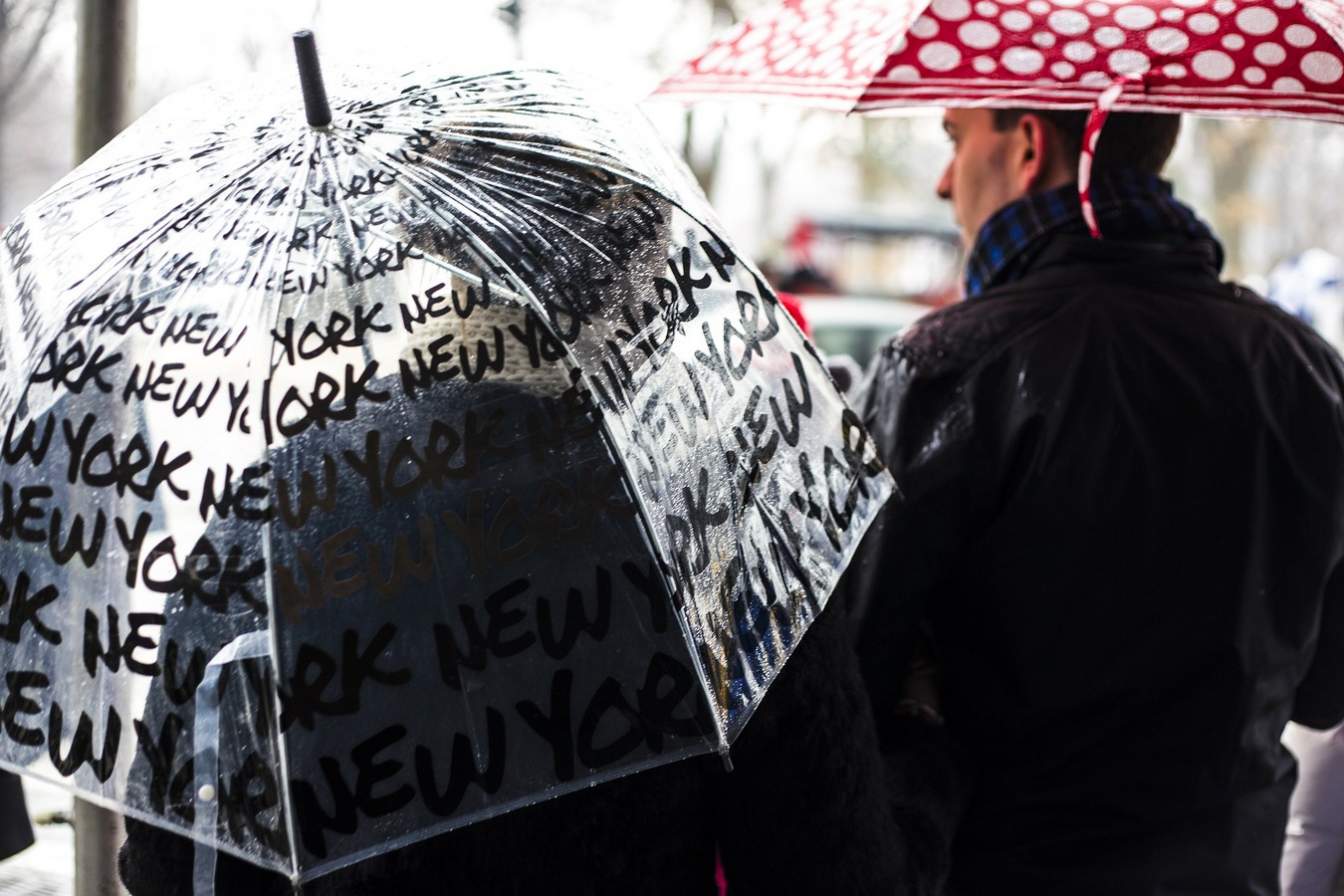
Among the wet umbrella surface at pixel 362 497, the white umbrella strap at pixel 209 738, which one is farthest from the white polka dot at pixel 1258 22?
the white umbrella strap at pixel 209 738

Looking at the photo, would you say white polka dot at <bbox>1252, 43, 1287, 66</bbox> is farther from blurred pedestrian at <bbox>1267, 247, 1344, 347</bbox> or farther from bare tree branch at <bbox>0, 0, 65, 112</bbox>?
blurred pedestrian at <bbox>1267, 247, 1344, 347</bbox>

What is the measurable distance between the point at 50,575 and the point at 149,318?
260 mm

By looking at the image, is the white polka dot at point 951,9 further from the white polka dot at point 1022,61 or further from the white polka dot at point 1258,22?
the white polka dot at point 1258,22

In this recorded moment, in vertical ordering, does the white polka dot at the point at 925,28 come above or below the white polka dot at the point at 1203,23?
above

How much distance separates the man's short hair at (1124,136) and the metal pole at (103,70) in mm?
1466

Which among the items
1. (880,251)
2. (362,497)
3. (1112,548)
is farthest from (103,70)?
(880,251)

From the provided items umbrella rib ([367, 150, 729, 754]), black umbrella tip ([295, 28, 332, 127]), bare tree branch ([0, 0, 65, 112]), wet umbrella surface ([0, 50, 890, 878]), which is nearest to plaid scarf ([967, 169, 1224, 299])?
wet umbrella surface ([0, 50, 890, 878])

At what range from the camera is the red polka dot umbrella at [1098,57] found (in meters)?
1.79

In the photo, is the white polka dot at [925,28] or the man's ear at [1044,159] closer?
the white polka dot at [925,28]

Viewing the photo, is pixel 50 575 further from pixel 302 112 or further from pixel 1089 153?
pixel 1089 153

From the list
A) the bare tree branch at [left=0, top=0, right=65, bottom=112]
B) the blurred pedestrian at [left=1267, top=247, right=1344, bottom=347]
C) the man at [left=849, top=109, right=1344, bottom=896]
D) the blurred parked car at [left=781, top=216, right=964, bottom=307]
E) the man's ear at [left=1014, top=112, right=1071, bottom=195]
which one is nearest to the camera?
the man at [left=849, top=109, right=1344, bottom=896]

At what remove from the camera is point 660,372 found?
1.30m

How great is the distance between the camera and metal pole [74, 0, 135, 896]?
1953 millimetres

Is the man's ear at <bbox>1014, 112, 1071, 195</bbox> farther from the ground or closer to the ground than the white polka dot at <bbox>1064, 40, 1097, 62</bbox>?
closer to the ground
